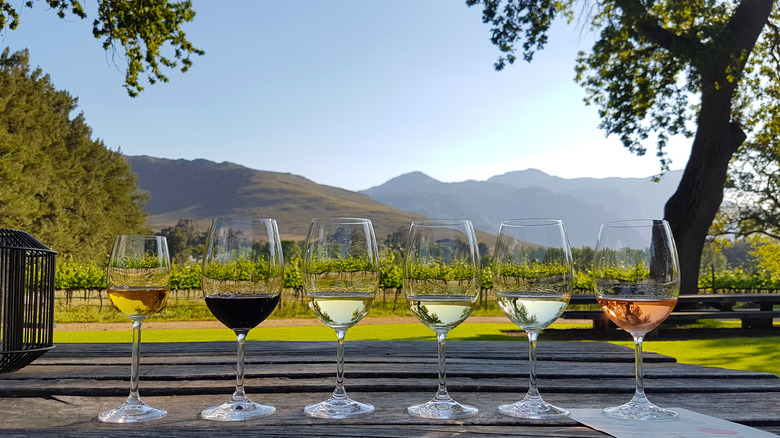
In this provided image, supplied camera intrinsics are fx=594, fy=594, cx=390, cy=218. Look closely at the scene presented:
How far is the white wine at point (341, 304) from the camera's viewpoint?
168cm

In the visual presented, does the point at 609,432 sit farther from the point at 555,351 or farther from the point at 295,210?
the point at 295,210

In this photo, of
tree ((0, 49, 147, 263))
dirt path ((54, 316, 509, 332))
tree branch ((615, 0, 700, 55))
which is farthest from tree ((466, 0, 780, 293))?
tree ((0, 49, 147, 263))

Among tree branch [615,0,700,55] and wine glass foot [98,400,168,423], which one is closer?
wine glass foot [98,400,168,423]

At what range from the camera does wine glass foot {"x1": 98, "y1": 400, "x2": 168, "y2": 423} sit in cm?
139

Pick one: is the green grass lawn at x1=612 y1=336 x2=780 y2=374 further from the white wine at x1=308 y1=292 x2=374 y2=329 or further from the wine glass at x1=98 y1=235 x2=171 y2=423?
the wine glass at x1=98 y1=235 x2=171 y2=423

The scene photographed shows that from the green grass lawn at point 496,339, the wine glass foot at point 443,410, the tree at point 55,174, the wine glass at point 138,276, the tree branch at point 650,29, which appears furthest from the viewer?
the tree at point 55,174

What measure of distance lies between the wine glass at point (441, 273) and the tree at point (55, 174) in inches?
1626

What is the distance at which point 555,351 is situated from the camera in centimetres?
263

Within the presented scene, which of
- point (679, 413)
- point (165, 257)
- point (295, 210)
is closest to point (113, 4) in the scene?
point (165, 257)

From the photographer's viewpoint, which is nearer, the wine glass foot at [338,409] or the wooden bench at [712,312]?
the wine glass foot at [338,409]

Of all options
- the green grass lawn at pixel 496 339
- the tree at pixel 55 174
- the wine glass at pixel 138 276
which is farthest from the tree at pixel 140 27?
the tree at pixel 55 174

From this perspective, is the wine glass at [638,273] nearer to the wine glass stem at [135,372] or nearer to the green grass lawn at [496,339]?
the wine glass stem at [135,372]

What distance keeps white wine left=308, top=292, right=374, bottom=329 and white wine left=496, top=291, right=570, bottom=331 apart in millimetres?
414

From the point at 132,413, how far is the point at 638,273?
4.59ft
